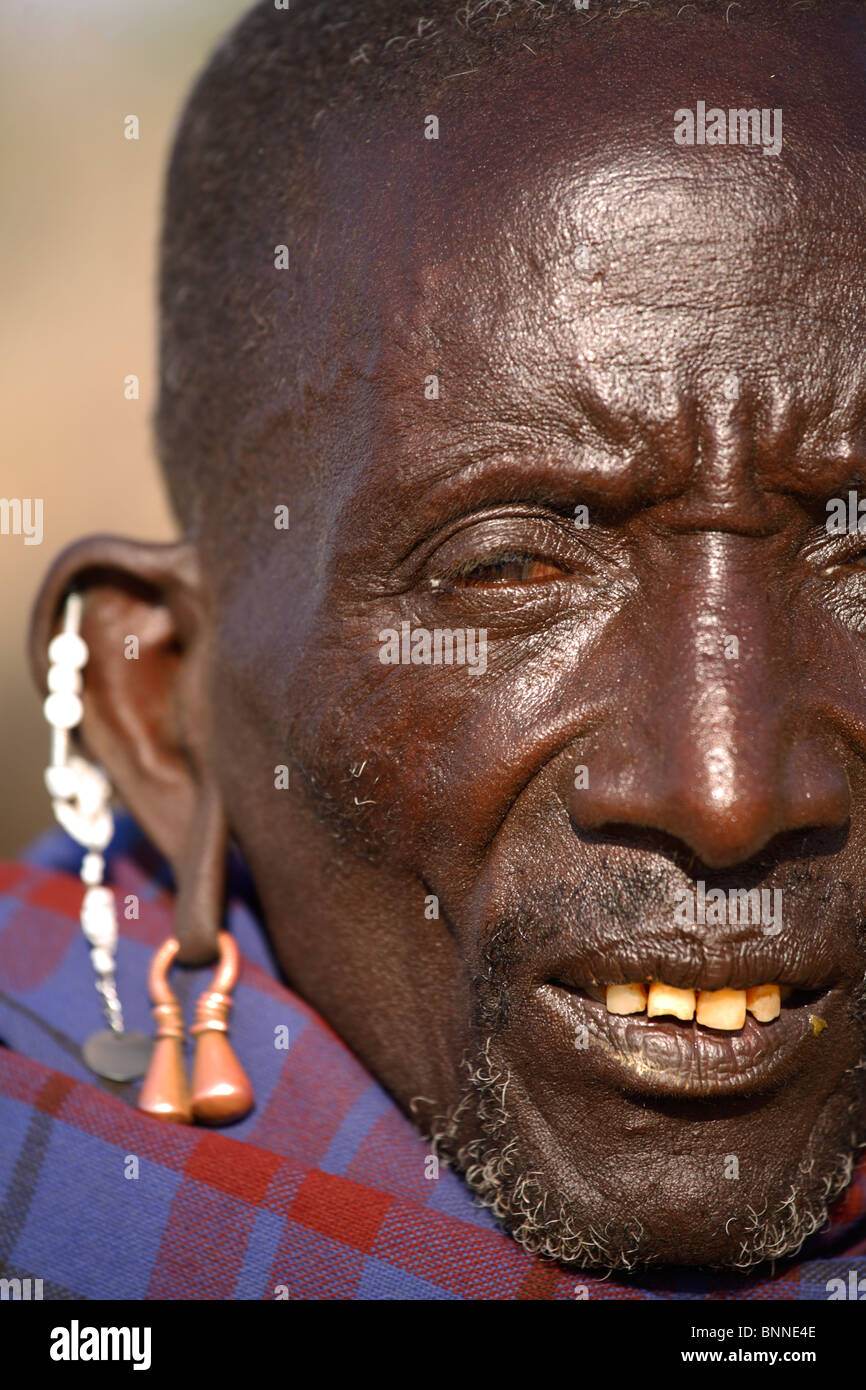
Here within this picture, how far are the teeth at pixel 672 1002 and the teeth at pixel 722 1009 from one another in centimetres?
2

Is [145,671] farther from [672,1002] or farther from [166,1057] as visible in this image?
[672,1002]

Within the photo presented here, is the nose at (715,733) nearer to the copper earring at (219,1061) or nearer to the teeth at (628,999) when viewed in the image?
the teeth at (628,999)

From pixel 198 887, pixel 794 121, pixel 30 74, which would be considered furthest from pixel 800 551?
pixel 30 74

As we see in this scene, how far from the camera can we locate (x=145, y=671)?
2816mm

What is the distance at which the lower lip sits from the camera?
210 cm

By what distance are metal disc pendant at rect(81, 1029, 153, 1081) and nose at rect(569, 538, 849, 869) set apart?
1074mm

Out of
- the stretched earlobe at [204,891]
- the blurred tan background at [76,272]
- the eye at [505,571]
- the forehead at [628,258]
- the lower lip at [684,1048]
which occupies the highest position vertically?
the blurred tan background at [76,272]

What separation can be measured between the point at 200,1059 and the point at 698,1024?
95 centimetres

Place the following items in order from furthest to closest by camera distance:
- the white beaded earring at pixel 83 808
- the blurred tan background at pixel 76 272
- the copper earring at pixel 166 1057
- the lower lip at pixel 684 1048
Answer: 1. the blurred tan background at pixel 76 272
2. the white beaded earring at pixel 83 808
3. the copper earring at pixel 166 1057
4. the lower lip at pixel 684 1048

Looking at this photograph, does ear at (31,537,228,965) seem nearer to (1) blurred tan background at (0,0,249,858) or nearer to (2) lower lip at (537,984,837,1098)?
(2) lower lip at (537,984,837,1098)

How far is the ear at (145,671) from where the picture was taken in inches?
108

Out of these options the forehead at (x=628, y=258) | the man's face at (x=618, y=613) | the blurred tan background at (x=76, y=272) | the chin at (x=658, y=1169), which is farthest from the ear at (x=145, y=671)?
the blurred tan background at (x=76, y=272)

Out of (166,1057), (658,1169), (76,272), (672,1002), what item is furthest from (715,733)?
(76,272)

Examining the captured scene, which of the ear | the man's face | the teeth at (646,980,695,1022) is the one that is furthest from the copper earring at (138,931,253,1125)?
the teeth at (646,980,695,1022)
